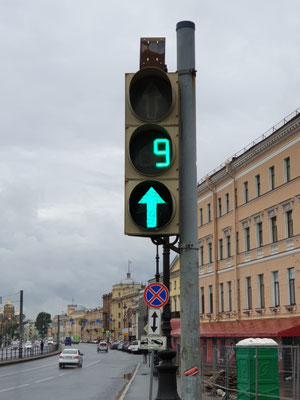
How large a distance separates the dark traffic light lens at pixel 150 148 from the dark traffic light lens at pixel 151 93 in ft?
0.48

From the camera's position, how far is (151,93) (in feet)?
15.4

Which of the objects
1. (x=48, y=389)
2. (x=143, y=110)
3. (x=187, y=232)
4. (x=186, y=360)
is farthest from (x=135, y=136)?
(x=48, y=389)

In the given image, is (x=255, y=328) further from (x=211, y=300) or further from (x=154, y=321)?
(x=154, y=321)

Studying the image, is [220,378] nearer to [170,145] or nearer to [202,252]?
[170,145]

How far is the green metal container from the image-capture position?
49.8ft

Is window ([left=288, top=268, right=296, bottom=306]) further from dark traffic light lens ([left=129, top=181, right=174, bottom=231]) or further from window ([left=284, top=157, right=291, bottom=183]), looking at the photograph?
dark traffic light lens ([left=129, top=181, right=174, bottom=231])

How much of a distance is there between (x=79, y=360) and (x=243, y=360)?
30541 mm

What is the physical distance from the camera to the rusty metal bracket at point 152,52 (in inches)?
190

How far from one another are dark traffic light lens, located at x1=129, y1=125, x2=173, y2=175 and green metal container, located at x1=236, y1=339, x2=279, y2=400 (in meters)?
11.6

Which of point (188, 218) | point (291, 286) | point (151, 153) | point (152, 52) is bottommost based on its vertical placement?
point (188, 218)

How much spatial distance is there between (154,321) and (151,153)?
27.1ft

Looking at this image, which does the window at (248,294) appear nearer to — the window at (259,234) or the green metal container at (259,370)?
the window at (259,234)

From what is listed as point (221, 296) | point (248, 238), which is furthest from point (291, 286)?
point (221, 296)

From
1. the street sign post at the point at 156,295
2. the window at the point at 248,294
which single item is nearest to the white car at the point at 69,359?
the window at the point at 248,294
